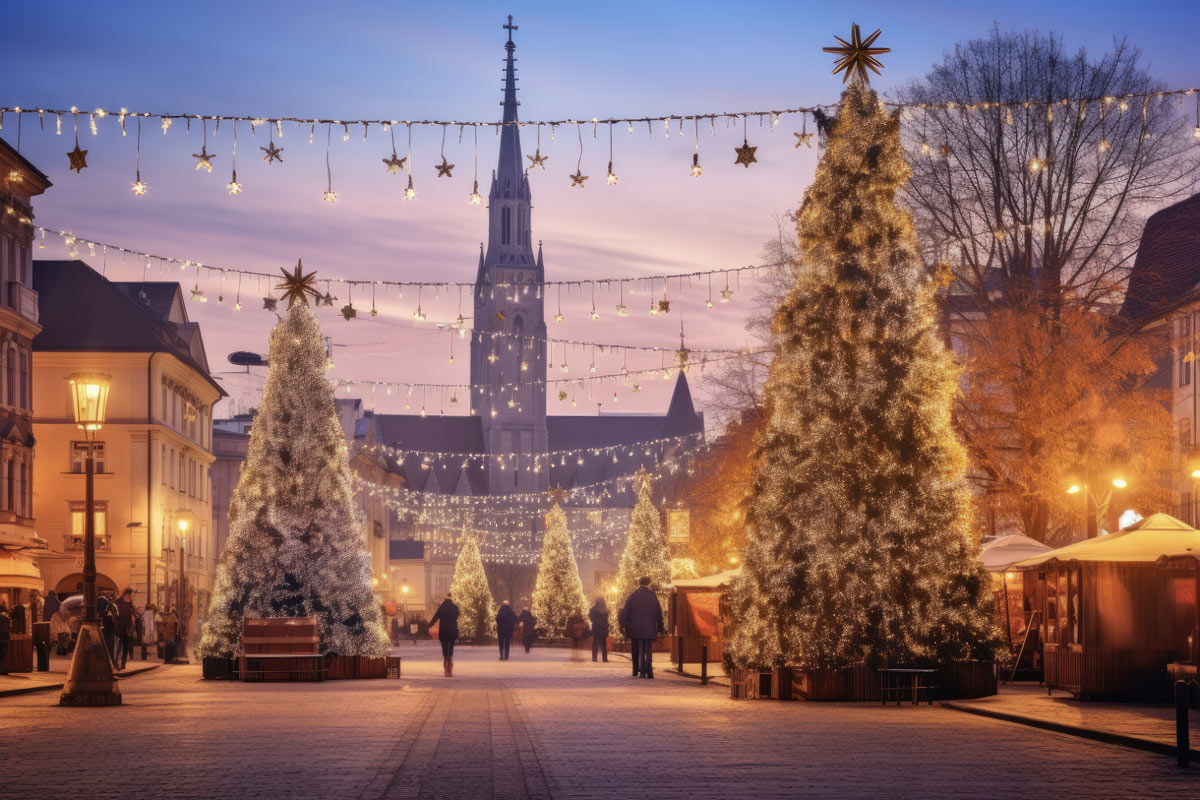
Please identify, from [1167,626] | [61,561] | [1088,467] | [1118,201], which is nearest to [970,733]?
[1167,626]

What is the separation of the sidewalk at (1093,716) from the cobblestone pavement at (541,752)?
1.45 ft

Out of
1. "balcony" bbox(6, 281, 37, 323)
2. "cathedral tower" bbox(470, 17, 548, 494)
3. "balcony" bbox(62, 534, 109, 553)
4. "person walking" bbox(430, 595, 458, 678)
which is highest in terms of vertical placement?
"cathedral tower" bbox(470, 17, 548, 494)

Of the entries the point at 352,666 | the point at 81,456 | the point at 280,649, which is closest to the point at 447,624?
the point at 352,666

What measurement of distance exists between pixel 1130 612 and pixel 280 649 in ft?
46.3

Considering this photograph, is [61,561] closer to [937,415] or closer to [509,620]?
[509,620]

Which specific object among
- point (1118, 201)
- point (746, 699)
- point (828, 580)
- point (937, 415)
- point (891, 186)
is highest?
point (1118, 201)

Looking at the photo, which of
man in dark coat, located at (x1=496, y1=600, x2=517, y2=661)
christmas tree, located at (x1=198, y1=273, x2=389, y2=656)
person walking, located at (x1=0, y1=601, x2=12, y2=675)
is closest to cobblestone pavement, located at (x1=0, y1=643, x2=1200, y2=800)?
christmas tree, located at (x1=198, y1=273, x2=389, y2=656)

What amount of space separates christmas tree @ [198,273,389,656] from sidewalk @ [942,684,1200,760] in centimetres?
1156

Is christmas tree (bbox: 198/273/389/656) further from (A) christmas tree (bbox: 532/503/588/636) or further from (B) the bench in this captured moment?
(A) christmas tree (bbox: 532/503/588/636)

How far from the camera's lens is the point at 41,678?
32.8 metres

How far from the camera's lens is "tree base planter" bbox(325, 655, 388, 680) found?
31.8m

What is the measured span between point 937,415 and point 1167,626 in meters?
4.13

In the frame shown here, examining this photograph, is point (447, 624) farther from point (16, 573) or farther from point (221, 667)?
point (16, 573)

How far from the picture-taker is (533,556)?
477ft
